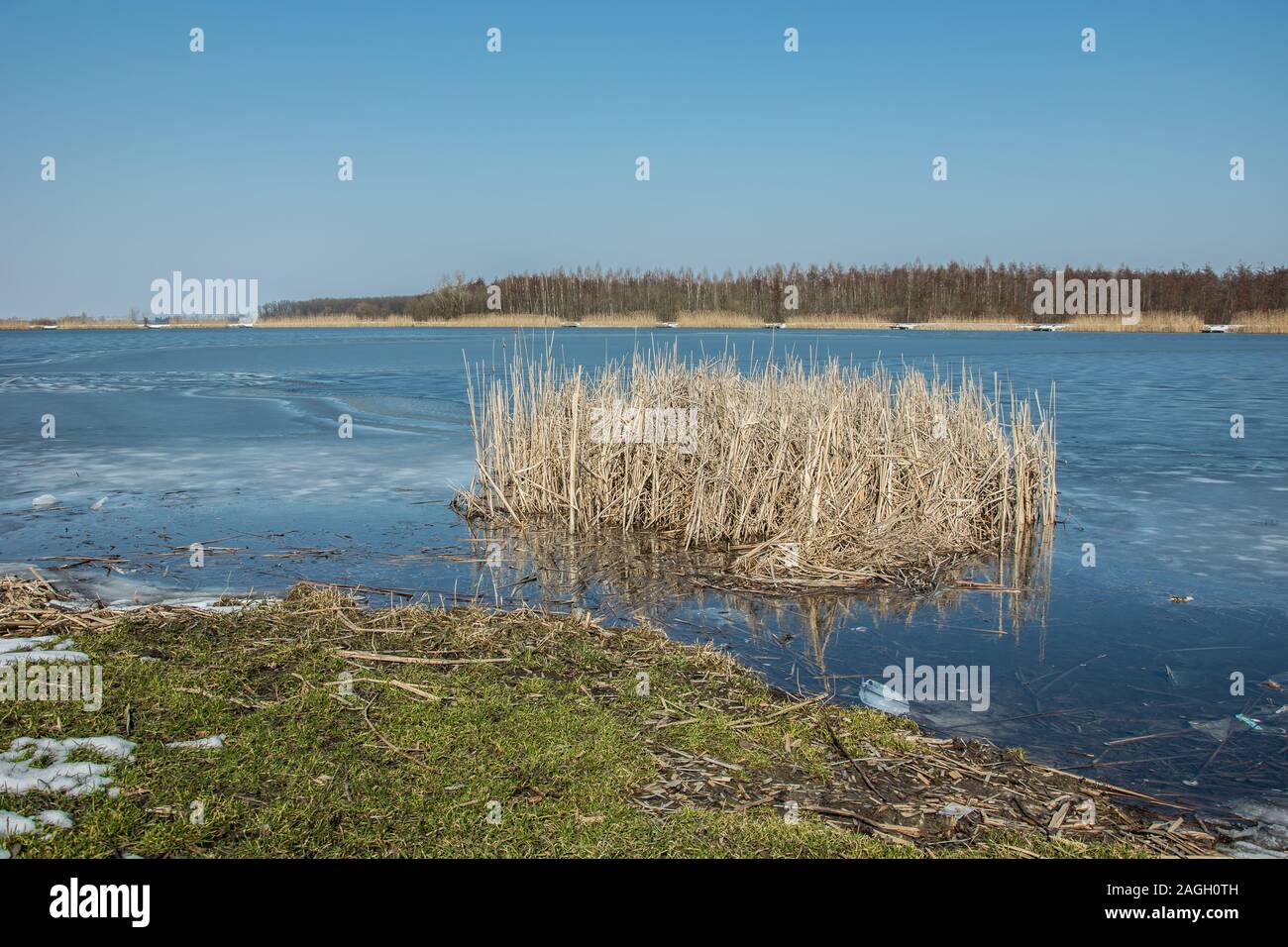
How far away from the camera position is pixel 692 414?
33.9ft

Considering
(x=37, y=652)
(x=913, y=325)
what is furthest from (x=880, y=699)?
(x=913, y=325)

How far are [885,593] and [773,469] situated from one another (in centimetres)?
195

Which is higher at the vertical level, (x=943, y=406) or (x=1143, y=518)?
(x=943, y=406)

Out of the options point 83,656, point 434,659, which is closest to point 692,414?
point 434,659

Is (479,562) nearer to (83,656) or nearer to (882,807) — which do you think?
(83,656)

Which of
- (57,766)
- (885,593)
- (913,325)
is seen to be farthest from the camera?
(913,325)

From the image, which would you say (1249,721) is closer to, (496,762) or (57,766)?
(496,762)

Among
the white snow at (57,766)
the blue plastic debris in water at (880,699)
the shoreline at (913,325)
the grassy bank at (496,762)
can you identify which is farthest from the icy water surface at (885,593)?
the shoreline at (913,325)

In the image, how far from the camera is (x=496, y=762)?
4301 millimetres

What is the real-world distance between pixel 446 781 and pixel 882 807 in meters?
1.88

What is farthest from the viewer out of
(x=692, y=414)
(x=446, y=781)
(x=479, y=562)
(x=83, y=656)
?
(x=692, y=414)

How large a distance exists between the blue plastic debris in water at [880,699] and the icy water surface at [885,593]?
0.15m
